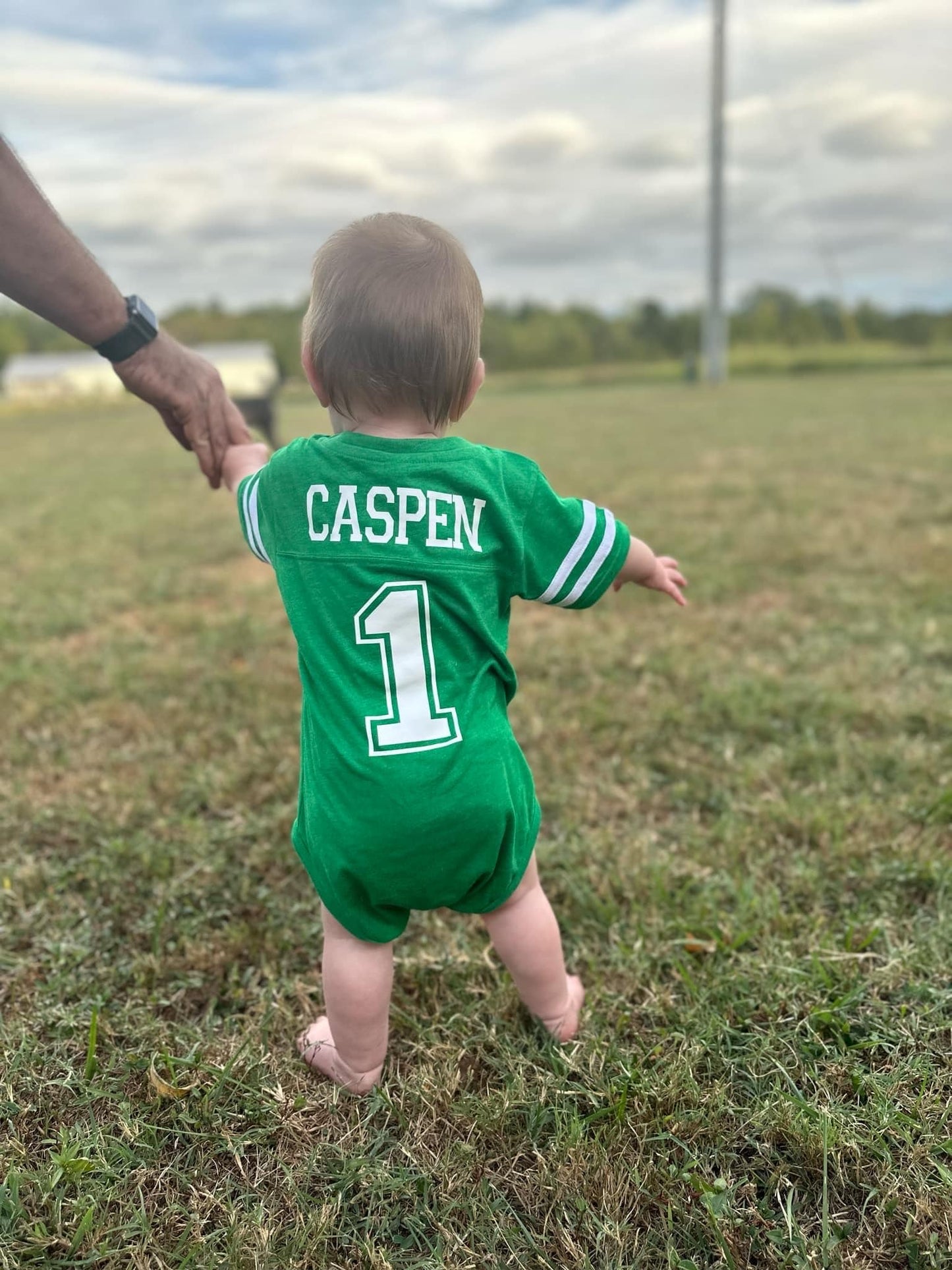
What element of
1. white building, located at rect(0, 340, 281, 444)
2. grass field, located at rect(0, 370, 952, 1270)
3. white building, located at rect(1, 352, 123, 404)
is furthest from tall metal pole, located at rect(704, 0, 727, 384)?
white building, located at rect(1, 352, 123, 404)

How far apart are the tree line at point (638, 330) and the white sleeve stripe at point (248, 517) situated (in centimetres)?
4681

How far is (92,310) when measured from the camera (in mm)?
1860

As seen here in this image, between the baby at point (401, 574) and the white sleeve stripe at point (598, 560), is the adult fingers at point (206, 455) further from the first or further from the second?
the white sleeve stripe at point (598, 560)

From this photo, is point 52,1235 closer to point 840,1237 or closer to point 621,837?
point 840,1237

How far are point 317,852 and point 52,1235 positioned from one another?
58 centimetres

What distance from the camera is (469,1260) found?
120 centimetres

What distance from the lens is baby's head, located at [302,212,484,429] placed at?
4.02ft

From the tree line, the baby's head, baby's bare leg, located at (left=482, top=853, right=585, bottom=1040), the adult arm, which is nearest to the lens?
the baby's head

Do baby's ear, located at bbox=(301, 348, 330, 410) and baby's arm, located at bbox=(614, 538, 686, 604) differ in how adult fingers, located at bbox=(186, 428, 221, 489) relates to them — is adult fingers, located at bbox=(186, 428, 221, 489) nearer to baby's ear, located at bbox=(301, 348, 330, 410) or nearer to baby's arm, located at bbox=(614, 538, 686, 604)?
baby's ear, located at bbox=(301, 348, 330, 410)

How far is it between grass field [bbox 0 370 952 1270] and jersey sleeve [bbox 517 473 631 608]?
73cm

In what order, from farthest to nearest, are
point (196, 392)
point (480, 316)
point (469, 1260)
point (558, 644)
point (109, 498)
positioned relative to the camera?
point (109, 498), point (558, 644), point (196, 392), point (480, 316), point (469, 1260)

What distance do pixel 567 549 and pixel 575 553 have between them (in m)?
0.01

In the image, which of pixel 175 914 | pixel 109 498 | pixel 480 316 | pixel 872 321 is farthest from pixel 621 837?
pixel 872 321

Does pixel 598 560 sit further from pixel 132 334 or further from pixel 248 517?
pixel 132 334
